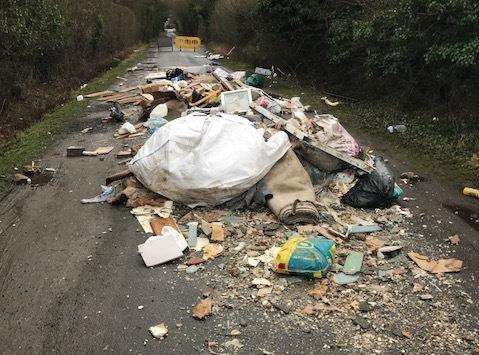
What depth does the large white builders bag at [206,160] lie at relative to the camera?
5.47m

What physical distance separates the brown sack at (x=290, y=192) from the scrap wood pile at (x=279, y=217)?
1cm

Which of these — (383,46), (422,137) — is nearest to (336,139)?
(422,137)

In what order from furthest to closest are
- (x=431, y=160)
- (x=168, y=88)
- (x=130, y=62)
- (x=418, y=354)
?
(x=130, y=62) → (x=168, y=88) → (x=431, y=160) → (x=418, y=354)

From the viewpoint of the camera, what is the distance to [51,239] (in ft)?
16.9

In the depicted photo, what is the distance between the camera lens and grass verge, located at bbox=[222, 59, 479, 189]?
7.21 metres

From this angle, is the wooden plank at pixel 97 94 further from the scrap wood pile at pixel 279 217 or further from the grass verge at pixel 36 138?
the scrap wood pile at pixel 279 217

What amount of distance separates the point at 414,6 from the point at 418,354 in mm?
7337

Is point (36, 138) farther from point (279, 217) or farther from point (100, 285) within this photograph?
point (279, 217)

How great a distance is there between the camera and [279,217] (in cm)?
534

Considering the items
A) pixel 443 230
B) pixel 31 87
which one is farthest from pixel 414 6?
pixel 31 87

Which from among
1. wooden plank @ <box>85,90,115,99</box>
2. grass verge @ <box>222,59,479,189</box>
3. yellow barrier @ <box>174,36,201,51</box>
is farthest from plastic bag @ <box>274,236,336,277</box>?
yellow barrier @ <box>174,36,201,51</box>

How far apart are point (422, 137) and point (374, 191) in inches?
136

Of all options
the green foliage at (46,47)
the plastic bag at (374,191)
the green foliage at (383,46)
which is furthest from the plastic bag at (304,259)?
the green foliage at (46,47)

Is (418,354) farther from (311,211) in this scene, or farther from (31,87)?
(31,87)
